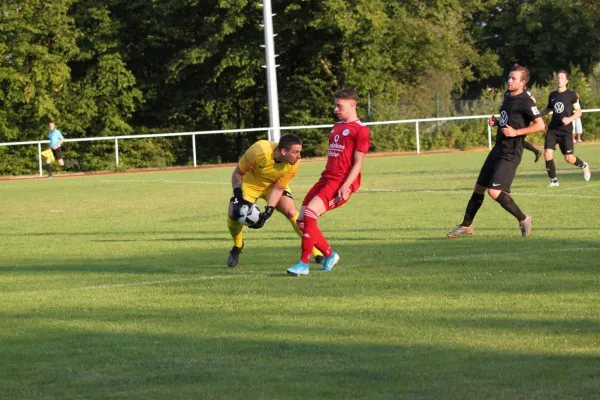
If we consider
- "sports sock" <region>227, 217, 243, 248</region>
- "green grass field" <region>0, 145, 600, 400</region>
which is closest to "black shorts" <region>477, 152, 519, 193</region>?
"green grass field" <region>0, 145, 600, 400</region>

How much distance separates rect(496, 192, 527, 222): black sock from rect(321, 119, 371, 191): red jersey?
9.72ft

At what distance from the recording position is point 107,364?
6492mm

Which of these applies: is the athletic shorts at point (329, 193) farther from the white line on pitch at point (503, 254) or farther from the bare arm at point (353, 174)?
the white line on pitch at point (503, 254)

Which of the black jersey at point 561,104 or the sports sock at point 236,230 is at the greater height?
the black jersey at point 561,104

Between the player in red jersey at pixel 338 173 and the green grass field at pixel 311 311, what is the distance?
38 cm

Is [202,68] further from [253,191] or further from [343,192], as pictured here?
[343,192]

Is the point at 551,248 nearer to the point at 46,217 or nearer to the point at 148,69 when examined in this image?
the point at 46,217

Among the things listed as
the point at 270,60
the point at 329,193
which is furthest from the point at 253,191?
the point at 270,60

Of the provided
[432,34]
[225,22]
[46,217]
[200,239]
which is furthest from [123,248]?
[432,34]

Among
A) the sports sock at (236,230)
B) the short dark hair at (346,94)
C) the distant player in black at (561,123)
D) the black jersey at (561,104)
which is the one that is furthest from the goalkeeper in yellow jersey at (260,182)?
the black jersey at (561,104)

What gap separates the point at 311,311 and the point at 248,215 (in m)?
2.80

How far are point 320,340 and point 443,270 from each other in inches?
130

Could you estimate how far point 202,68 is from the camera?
4962cm

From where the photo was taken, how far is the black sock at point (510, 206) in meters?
12.6
